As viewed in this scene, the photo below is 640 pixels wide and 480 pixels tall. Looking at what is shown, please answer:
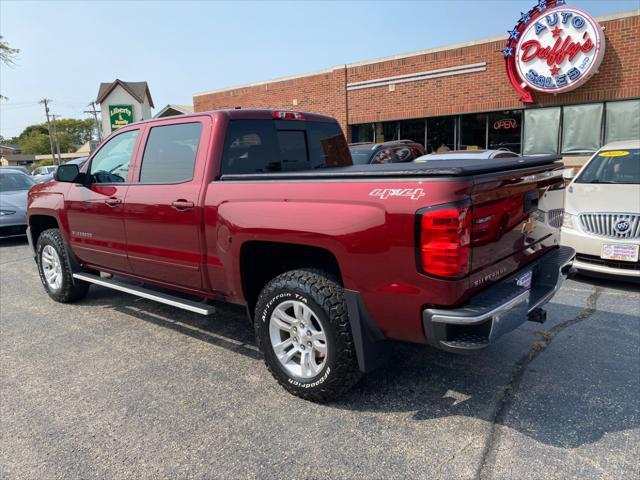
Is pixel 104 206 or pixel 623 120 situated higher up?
pixel 623 120

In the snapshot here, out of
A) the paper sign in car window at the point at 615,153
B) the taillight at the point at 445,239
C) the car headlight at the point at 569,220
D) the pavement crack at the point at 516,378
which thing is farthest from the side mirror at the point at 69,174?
the paper sign in car window at the point at 615,153

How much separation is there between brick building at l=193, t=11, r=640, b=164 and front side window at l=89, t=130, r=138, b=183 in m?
12.3

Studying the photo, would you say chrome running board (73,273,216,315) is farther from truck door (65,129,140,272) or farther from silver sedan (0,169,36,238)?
silver sedan (0,169,36,238)

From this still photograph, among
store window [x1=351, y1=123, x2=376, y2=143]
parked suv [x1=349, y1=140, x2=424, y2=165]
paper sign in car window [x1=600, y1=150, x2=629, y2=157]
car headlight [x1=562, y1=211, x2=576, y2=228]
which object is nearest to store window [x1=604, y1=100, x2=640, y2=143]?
parked suv [x1=349, y1=140, x2=424, y2=165]

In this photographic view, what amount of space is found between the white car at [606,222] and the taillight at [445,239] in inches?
151

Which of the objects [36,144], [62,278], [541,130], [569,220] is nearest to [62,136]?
[36,144]

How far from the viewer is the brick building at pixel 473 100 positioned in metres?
12.3

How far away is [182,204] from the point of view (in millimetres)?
3697

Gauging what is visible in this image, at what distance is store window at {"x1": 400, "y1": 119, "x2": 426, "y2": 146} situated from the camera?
1620cm

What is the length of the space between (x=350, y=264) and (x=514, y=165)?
3.93 ft

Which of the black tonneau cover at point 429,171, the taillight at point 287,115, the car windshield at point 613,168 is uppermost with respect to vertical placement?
the taillight at point 287,115

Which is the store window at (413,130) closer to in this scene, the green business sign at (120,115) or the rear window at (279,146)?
the rear window at (279,146)

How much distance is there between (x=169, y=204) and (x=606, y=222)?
15.8ft

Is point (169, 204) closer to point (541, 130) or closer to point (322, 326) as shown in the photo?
point (322, 326)
